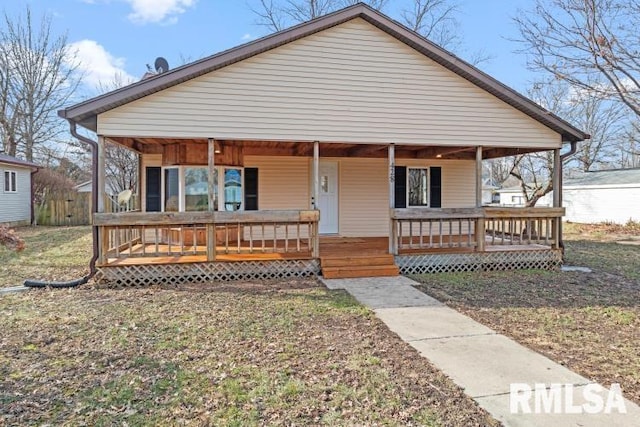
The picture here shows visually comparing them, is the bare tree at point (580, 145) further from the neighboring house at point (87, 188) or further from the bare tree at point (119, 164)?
the neighboring house at point (87, 188)

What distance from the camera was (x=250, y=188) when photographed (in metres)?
10.4

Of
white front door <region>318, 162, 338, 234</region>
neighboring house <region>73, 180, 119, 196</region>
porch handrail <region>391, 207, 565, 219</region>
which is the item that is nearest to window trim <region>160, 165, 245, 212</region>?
white front door <region>318, 162, 338, 234</region>

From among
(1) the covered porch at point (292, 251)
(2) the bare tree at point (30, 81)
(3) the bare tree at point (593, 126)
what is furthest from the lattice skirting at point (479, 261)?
(2) the bare tree at point (30, 81)

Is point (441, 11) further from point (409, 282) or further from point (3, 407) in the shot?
point (3, 407)

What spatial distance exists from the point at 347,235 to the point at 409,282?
158 inches

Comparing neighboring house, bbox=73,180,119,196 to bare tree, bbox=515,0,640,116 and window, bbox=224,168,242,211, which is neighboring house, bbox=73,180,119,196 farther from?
bare tree, bbox=515,0,640,116

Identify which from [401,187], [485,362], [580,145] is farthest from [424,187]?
Answer: [580,145]

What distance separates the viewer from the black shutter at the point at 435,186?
11.8 m

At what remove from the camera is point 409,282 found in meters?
7.46

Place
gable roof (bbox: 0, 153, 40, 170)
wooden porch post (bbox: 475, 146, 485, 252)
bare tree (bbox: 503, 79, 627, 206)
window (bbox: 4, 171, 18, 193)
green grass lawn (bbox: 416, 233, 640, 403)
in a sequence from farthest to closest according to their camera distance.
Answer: bare tree (bbox: 503, 79, 627, 206) → window (bbox: 4, 171, 18, 193) → gable roof (bbox: 0, 153, 40, 170) → wooden porch post (bbox: 475, 146, 485, 252) → green grass lawn (bbox: 416, 233, 640, 403)

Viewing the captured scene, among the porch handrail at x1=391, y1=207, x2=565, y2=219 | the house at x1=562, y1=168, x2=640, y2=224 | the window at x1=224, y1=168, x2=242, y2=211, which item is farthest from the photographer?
the house at x1=562, y1=168, x2=640, y2=224

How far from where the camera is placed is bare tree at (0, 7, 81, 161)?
75.8 feet

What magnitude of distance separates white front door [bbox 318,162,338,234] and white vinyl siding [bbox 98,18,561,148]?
309 cm

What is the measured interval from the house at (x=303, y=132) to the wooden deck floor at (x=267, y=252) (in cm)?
4
